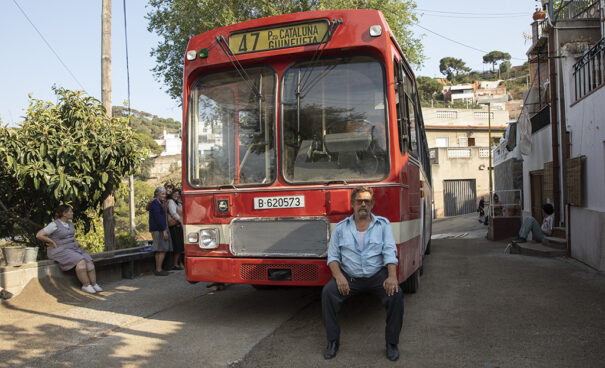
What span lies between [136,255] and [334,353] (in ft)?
19.9

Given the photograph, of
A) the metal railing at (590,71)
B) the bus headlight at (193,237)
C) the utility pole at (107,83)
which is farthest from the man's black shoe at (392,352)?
the metal railing at (590,71)

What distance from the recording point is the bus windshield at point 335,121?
18.0ft

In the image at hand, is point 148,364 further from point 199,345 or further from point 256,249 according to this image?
point 256,249

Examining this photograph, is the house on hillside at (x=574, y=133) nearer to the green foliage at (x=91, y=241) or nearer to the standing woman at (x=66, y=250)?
the standing woman at (x=66, y=250)

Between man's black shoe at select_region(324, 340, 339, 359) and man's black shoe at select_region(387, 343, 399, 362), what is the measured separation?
1.52 feet

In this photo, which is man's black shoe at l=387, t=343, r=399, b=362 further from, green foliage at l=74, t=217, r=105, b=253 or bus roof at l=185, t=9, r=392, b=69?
green foliage at l=74, t=217, r=105, b=253

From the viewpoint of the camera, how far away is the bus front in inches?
216

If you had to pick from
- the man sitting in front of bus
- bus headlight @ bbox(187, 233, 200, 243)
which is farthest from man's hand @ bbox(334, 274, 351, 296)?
bus headlight @ bbox(187, 233, 200, 243)

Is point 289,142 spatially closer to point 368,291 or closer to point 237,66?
point 237,66

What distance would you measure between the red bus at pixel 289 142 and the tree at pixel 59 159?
3509mm

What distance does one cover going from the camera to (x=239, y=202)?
18.9 feet

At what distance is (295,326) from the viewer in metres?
5.76

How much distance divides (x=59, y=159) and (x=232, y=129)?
420 centimetres

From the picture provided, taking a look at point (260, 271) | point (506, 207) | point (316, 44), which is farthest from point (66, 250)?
point (506, 207)
